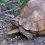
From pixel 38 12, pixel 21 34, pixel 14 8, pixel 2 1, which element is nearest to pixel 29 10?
pixel 38 12

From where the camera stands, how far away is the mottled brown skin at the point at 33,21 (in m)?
2.61

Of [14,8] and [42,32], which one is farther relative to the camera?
[14,8]

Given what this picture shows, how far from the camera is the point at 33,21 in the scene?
8.66 ft

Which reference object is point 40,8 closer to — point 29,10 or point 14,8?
point 29,10

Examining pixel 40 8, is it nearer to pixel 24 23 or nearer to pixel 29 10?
pixel 29 10

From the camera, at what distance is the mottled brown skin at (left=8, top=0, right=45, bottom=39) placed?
8.56ft

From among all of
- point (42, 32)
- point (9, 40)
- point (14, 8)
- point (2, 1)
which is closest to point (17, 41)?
point (9, 40)

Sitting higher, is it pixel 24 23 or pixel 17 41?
pixel 24 23

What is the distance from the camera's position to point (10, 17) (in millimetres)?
3393

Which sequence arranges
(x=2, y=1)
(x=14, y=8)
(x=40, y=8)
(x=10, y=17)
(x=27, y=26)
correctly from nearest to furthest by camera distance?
(x=27, y=26)
(x=40, y=8)
(x=10, y=17)
(x=14, y=8)
(x=2, y=1)

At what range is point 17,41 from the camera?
2625mm

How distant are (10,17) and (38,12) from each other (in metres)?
0.81

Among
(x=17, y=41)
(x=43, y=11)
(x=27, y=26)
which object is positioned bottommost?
(x=17, y=41)

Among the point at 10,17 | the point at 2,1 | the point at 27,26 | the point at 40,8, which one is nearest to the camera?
the point at 27,26
